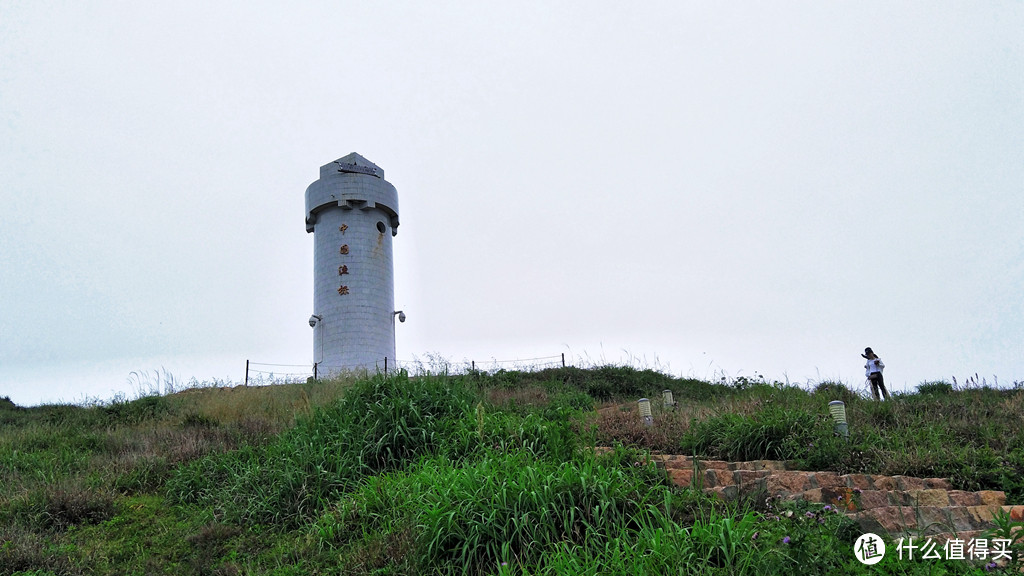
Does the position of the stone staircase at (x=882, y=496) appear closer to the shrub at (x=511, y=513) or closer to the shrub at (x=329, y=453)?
the shrub at (x=511, y=513)

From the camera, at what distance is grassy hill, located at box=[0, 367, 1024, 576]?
13.2ft

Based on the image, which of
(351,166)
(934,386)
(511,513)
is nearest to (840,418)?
(511,513)

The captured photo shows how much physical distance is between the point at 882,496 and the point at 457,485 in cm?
299

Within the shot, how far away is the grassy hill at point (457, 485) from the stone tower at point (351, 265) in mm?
11042

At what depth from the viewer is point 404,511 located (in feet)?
16.8

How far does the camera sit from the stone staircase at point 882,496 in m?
4.23

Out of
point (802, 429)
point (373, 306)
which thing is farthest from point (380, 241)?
point (802, 429)

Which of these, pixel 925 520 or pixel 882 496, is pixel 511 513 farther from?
pixel 925 520

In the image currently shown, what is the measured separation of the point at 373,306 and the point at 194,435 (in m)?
12.4

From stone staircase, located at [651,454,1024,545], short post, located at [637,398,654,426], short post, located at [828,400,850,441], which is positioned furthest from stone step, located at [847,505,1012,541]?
short post, located at [637,398,654,426]

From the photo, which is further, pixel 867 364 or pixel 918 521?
pixel 867 364

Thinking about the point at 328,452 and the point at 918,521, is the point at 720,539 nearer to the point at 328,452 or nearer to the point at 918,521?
the point at 918,521

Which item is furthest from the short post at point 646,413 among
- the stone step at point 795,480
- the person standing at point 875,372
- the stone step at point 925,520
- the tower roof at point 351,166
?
the tower roof at point 351,166

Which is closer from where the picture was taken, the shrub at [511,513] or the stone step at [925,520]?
the stone step at [925,520]
